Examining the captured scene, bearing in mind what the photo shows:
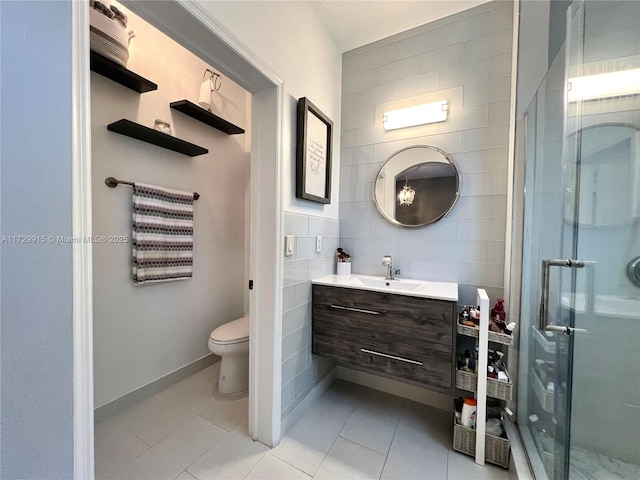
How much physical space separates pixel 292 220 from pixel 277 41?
99cm

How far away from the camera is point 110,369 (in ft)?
5.38

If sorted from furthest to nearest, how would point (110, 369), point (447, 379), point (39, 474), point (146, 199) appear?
point (146, 199)
point (110, 369)
point (447, 379)
point (39, 474)

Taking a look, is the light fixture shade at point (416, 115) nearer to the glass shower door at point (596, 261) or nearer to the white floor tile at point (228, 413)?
the glass shower door at point (596, 261)

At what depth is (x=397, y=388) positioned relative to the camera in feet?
6.32

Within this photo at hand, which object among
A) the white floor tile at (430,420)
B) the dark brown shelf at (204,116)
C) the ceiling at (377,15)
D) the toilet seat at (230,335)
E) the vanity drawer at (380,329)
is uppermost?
the ceiling at (377,15)

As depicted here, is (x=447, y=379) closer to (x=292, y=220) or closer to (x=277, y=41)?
(x=292, y=220)

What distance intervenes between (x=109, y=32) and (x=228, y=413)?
2.43m

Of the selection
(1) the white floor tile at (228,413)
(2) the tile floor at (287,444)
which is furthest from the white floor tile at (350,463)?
(1) the white floor tile at (228,413)

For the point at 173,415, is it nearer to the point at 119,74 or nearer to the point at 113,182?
the point at 113,182

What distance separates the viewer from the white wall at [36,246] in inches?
23.2

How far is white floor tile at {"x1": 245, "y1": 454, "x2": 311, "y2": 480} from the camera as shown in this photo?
1235mm

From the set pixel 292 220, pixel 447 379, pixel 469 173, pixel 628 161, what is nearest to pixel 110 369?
→ pixel 292 220

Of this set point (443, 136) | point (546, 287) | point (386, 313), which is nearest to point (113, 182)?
point (386, 313)

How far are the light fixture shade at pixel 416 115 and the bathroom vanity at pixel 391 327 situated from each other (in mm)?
1176
